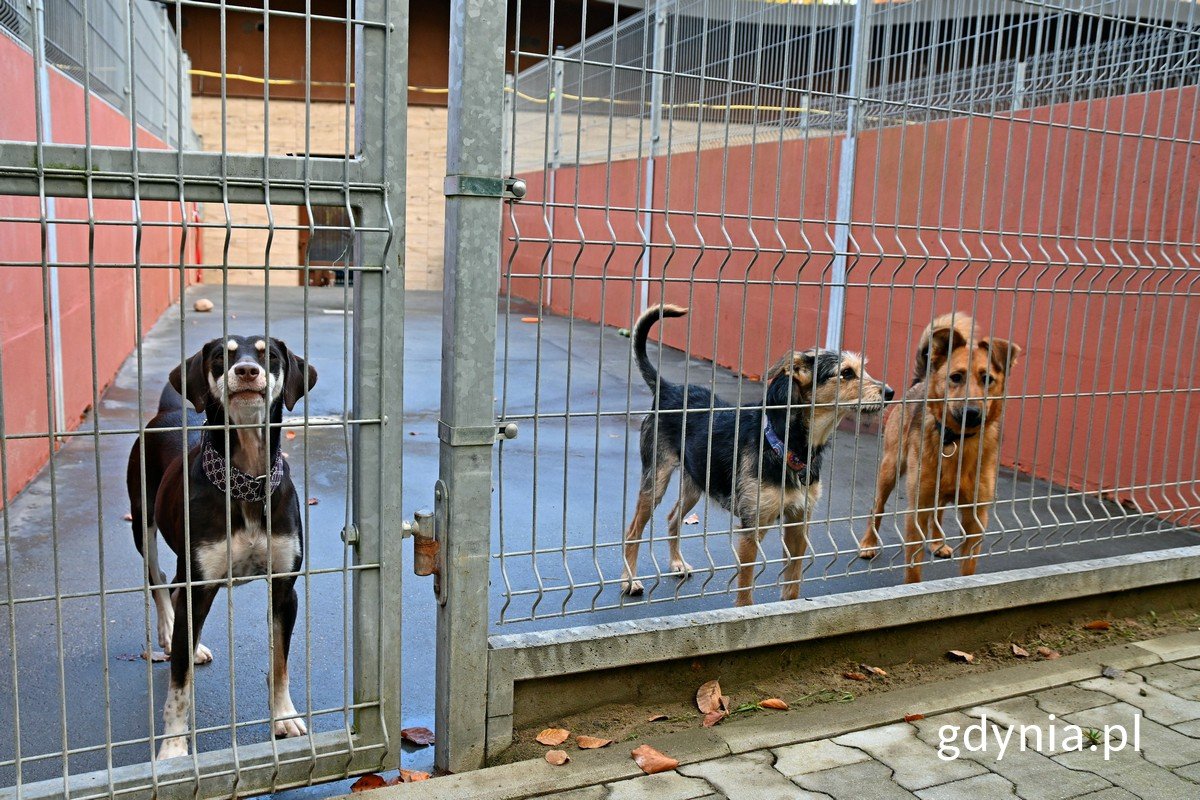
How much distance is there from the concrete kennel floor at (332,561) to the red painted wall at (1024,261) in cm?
46

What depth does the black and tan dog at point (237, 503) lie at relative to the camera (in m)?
2.83

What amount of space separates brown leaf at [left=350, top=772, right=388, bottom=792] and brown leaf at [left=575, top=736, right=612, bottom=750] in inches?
24.1

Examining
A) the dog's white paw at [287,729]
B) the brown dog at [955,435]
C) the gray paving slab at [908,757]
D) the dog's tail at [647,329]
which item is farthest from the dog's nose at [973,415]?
the dog's white paw at [287,729]

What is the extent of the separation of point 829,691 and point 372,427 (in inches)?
76.9

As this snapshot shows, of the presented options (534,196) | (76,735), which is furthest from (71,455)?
(534,196)

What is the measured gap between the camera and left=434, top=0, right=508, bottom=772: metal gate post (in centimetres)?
269

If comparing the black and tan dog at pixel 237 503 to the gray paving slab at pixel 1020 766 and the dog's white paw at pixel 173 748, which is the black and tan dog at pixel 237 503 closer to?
the dog's white paw at pixel 173 748

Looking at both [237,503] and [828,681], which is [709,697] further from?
[237,503]

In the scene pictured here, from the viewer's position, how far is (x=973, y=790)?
3.00 m

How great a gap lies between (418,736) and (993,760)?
1.86 meters

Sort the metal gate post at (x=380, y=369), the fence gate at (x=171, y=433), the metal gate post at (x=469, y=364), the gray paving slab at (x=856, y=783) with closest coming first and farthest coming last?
the fence gate at (x=171, y=433) < the metal gate post at (x=380, y=369) < the metal gate post at (x=469, y=364) < the gray paving slab at (x=856, y=783)

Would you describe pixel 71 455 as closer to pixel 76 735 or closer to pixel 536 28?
pixel 76 735

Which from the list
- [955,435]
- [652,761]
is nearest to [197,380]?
[652,761]

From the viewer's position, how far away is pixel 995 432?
15.3 ft
